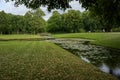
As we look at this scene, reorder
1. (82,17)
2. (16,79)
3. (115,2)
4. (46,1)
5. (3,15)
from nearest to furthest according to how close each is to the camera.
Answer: (46,1)
(16,79)
(115,2)
(3,15)
(82,17)

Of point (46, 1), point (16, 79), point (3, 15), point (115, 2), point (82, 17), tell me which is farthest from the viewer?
point (82, 17)

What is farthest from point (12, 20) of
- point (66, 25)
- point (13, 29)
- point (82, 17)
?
point (82, 17)

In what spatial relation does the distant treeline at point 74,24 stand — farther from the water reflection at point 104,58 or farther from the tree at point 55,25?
the water reflection at point 104,58

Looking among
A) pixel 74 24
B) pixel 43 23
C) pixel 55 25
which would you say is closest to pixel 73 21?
pixel 74 24

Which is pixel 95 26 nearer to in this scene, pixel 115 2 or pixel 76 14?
pixel 76 14

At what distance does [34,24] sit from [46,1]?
107 metres

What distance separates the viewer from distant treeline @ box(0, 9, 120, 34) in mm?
114250

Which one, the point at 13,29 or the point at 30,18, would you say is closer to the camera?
the point at 30,18

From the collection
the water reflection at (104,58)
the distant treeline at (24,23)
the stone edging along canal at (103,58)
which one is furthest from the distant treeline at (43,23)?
the water reflection at (104,58)

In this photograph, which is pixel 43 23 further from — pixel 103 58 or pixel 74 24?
pixel 103 58

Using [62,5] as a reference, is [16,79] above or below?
below

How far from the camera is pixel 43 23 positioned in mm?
117438

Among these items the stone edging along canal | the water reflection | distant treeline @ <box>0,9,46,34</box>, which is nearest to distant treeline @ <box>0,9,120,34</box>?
distant treeline @ <box>0,9,46,34</box>

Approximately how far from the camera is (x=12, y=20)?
404 ft
